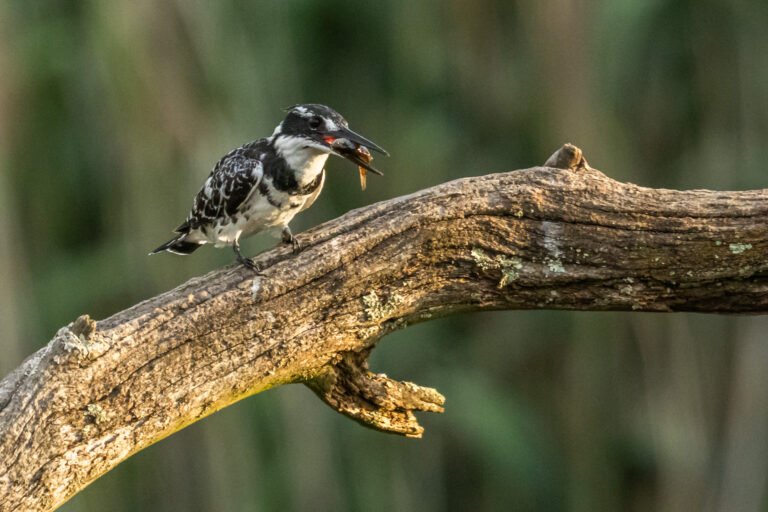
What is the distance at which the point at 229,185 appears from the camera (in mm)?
4984

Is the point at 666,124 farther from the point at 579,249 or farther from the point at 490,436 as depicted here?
the point at 579,249

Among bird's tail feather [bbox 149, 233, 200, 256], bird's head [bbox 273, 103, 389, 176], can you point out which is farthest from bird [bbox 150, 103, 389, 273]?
bird's tail feather [bbox 149, 233, 200, 256]

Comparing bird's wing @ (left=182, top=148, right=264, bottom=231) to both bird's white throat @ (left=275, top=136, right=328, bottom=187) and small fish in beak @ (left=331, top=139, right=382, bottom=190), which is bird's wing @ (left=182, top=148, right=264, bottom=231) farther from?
small fish in beak @ (left=331, top=139, right=382, bottom=190)

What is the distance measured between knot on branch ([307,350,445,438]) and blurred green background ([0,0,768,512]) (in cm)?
376

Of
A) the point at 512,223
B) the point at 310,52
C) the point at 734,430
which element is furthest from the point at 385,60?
the point at 512,223

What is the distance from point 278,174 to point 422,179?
440 centimetres

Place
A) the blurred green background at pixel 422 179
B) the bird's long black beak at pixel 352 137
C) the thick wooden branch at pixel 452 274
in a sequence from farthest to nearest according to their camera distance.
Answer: the blurred green background at pixel 422 179
the bird's long black beak at pixel 352 137
the thick wooden branch at pixel 452 274

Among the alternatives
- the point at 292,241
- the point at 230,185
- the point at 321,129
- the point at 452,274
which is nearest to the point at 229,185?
the point at 230,185

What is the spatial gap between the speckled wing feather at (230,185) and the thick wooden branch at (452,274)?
65cm

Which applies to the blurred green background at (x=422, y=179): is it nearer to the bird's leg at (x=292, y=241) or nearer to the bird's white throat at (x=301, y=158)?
the bird's white throat at (x=301, y=158)

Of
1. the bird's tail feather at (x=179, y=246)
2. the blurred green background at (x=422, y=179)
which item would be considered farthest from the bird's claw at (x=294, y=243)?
the blurred green background at (x=422, y=179)

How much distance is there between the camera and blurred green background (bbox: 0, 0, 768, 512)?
8.20m

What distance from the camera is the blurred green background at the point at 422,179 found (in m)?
8.20

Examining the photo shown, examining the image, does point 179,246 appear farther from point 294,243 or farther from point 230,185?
point 294,243
